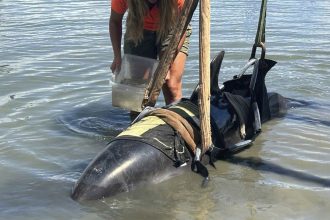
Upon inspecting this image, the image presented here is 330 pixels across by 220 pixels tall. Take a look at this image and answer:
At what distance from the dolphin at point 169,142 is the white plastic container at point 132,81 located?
0.79 m

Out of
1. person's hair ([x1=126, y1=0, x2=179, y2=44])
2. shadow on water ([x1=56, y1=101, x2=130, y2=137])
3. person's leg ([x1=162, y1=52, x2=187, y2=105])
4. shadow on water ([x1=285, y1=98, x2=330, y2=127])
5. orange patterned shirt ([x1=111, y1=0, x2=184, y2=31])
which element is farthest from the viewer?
shadow on water ([x1=285, y1=98, x2=330, y2=127])

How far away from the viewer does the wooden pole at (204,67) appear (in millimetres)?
4348

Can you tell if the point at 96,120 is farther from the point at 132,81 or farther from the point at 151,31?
the point at 151,31

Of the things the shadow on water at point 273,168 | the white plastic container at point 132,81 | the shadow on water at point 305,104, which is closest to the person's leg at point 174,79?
the white plastic container at point 132,81

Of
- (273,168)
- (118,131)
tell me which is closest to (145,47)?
(118,131)

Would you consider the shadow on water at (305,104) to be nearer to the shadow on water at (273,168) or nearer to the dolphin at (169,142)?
the dolphin at (169,142)

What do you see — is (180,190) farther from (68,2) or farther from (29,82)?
(68,2)

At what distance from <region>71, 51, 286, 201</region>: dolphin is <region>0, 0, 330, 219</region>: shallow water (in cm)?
11

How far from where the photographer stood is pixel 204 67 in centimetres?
440

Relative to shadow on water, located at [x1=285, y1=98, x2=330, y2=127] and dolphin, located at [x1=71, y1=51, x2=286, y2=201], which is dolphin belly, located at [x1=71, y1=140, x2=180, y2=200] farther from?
shadow on water, located at [x1=285, y1=98, x2=330, y2=127]

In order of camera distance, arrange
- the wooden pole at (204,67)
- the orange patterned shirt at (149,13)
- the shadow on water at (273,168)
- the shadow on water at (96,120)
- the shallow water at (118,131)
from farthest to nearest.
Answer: the shadow on water at (96,120)
the orange patterned shirt at (149,13)
the shadow on water at (273,168)
the wooden pole at (204,67)
the shallow water at (118,131)

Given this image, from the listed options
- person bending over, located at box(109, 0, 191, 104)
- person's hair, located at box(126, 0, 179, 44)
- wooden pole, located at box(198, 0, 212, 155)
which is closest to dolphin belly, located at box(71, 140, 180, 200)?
wooden pole, located at box(198, 0, 212, 155)

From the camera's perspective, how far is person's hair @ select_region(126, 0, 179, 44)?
543 centimetres

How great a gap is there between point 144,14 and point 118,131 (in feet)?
4.35
